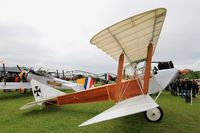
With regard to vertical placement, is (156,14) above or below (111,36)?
above

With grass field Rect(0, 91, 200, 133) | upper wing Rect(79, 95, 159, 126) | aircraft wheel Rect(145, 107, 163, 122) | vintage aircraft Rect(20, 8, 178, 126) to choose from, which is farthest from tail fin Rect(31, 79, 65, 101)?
upper wing Rect(79, 95, 159, 126)

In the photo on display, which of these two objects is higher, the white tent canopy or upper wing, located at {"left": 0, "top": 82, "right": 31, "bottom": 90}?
the white tent canopy

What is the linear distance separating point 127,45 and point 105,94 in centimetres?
226

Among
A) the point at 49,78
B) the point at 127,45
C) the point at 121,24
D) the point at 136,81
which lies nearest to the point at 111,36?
the point at 121,24

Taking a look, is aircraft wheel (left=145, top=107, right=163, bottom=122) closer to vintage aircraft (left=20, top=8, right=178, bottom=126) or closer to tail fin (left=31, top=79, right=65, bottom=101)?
vintage aircraft (left=20, top=8, right=178, bottom=126)

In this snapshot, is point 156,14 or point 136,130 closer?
point 156,14

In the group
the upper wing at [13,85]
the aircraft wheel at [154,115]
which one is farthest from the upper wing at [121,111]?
the upper wing at [13,85]

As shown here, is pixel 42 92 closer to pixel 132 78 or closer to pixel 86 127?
pixel 86 127

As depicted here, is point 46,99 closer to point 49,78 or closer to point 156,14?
point 156,14

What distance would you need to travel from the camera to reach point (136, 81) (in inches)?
280

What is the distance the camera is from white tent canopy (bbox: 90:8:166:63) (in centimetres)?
450

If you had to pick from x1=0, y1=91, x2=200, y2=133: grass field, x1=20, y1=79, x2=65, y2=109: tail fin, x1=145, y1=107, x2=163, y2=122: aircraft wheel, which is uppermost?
x1=20, y1=79, x2=65, y2=109: tail fin

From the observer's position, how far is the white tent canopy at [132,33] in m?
4.50

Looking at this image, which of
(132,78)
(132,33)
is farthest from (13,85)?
(132,33)
